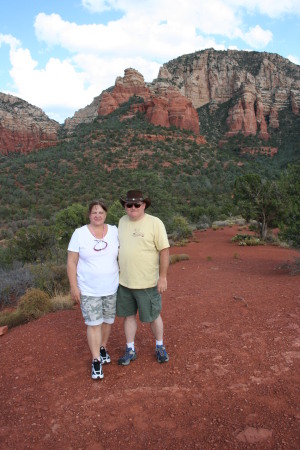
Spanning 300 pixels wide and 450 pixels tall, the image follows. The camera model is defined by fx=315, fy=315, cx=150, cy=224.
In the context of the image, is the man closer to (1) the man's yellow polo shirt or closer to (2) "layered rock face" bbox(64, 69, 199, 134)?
(1) the man's yellow polo shirt

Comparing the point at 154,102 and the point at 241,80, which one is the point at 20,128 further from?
the point at 241,80

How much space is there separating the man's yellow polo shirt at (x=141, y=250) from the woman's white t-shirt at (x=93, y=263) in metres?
0.12

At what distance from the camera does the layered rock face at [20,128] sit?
66.9m

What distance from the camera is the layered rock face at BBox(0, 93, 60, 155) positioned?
6694 cm

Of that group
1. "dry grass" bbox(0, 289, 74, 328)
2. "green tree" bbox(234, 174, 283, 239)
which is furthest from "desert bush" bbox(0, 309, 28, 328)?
"green tree" bbox(234, 174, 283, 239)

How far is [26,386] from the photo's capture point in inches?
134

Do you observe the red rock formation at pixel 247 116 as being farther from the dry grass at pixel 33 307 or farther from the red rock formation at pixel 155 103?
the dry grass at pixel 33 307

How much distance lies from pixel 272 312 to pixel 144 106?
57054 millimetres

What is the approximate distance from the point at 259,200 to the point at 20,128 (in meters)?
66.5

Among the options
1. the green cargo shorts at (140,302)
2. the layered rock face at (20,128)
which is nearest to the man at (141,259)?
the green cargo shorts at (140,302)

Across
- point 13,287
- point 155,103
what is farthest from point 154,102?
point 13,287

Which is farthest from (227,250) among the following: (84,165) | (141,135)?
(141,135)

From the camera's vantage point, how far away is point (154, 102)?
5578cm

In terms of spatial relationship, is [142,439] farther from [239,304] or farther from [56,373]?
[239,304]
